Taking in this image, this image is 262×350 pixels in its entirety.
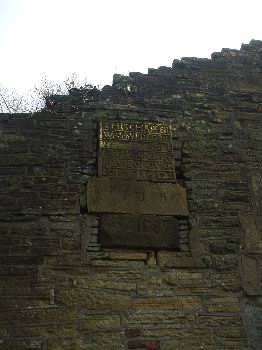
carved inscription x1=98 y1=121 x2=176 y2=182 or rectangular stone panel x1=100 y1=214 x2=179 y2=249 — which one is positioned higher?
carved inscription x1=98 y1=121 x2=176 y2=182

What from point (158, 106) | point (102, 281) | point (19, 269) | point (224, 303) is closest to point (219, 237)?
point (224, 303)

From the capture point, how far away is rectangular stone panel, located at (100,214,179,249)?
5035mm

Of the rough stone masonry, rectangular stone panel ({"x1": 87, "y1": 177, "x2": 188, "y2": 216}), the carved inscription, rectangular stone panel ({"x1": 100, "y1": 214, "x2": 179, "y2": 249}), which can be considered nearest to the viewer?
the rough stone masonry

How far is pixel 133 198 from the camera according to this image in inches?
206

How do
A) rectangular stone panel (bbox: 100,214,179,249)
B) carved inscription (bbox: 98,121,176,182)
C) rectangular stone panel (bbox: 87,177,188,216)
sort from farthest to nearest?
1. carved inscription (bbox: 98,121,176,182)
2. rectangular stone panel (bbox: 87,177,188,216)
3. rectangular stone panel (bbox: 100,214,179,249)

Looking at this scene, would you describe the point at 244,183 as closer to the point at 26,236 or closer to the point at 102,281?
the point at 102,281

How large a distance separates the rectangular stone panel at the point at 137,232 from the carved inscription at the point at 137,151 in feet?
1.58

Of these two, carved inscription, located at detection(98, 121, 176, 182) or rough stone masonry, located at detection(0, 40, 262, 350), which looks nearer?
rough stone masonry, located at detection(0, 40, 262, 350)

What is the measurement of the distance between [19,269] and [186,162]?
85.1 inches

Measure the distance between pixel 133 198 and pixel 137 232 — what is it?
37 cm

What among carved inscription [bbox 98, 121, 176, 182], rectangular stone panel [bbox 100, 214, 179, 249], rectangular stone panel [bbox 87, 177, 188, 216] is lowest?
rectangular stone panel [bbox 100, 214, 179, 249]

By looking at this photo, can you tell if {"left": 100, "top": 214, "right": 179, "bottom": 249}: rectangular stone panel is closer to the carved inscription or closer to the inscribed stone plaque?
the inscribed stone plaque

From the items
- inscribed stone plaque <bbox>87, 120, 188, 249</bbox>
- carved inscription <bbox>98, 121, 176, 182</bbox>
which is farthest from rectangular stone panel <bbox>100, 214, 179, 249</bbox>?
carved inscription <bbox>98, 121, 176, 182</bbox>

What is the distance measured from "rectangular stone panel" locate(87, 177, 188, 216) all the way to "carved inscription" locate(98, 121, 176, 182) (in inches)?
3.9
